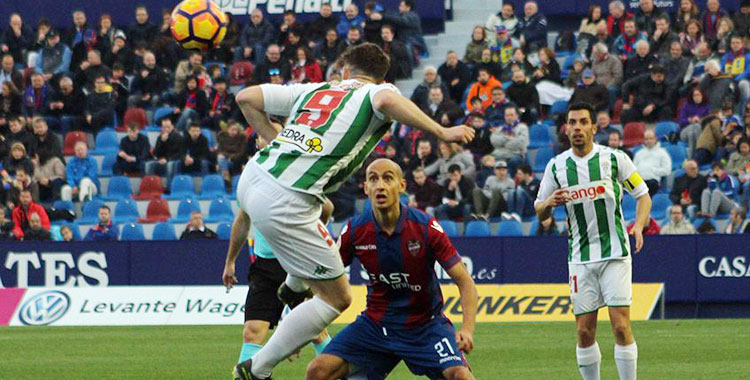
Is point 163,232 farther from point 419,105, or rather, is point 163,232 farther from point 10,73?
point 10,73

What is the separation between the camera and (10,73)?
2539 centimetres

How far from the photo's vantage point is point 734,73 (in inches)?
846

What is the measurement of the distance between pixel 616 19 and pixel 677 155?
338 centimetres

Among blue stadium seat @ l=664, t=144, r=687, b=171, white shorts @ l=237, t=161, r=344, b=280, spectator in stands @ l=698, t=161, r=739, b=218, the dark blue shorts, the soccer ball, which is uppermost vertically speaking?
the soccer ball

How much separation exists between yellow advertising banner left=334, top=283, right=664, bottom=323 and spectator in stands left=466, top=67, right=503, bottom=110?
178 inches

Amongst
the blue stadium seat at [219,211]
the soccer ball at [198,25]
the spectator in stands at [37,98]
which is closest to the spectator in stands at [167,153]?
the blue stadium seat at [219,211]

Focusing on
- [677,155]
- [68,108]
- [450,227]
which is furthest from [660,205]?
[68,108]

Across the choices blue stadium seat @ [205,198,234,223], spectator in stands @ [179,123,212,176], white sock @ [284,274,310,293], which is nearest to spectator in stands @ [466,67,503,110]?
blue stadium seat @ [205,198,234,223]

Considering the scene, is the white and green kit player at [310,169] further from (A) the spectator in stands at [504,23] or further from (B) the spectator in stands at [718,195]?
(A) the spectator in stands at [504,23]

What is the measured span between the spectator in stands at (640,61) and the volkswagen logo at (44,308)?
32.0 feet

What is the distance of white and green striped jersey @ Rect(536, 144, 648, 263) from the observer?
983 cm

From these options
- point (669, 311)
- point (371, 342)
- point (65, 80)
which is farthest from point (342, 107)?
point (65, 80)

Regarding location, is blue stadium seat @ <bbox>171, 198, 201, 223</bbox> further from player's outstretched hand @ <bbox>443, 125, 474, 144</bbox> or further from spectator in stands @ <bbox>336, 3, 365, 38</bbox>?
player's outstretched hand @ <bbox>443, 125, 474, 144</bbox>

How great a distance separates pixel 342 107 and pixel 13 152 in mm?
16203
